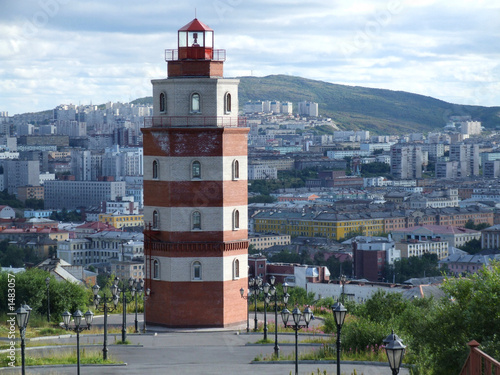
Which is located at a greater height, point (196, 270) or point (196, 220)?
point (196, 220)

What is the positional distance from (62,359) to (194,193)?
7001mm

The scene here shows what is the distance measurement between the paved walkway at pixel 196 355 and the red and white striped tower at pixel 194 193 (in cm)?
89

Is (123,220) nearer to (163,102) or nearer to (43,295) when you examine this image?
(43,295)

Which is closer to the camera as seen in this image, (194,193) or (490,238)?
(194,193)

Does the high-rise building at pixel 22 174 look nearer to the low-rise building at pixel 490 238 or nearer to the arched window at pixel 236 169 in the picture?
the low-rise building at pixel 490 238

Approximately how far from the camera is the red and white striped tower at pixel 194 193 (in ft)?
98.0

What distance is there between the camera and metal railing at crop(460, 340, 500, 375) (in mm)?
13938

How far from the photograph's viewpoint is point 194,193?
29828mm

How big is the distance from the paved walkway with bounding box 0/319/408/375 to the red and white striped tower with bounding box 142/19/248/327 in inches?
35.0

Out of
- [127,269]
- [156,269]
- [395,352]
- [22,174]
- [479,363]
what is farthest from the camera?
[22,174]

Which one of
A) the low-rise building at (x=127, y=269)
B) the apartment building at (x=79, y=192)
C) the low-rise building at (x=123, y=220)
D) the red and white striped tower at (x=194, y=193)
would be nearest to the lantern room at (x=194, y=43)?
the red and white striped tower at (x=194, y=193)

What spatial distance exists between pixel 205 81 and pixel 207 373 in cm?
947

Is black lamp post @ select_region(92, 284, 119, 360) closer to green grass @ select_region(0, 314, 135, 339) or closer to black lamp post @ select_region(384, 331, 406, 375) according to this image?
green grass @ select_region(0, 314, 135, 339)

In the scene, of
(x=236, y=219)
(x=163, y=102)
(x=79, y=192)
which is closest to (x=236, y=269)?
(x=236, y=219)
